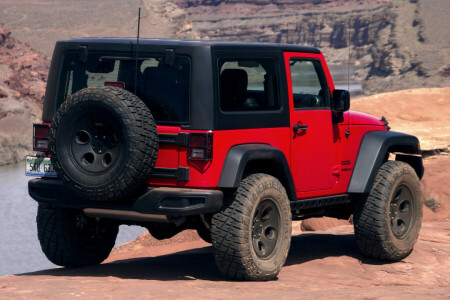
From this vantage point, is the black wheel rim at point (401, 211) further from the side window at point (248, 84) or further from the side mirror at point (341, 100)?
the side window at point (248, 84)

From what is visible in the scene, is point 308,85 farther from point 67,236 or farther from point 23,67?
point 23,67

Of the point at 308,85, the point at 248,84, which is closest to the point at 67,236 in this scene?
the point at 248,84

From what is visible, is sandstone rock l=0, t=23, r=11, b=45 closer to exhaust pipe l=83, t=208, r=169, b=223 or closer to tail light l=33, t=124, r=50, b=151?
tail light l=33, t=124, r=50, b=151

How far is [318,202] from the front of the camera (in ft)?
26.2

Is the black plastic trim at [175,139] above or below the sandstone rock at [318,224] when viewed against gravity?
above

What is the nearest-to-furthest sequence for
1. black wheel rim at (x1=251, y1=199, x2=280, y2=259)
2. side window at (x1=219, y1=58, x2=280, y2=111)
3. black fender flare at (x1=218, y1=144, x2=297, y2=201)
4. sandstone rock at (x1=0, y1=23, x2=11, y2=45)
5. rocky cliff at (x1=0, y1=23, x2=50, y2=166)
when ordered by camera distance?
black fender flare at (x1=218, y1=144, x2=297, y2=201), side window at (x1=219, y1=58, x2=280, y2=111), black wheel rim at (x1=251, y1=199, x2=280, y2=259), rocky cliff at (x1=0, y1=23, x2=50, y2=166), sandstone rock at (x1=0, y1=23, x2=11, y2=45)

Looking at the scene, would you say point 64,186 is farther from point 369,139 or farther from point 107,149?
point 369,139

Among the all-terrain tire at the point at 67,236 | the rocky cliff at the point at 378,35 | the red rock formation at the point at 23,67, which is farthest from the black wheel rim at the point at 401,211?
the red rock formation at the point at 23,67

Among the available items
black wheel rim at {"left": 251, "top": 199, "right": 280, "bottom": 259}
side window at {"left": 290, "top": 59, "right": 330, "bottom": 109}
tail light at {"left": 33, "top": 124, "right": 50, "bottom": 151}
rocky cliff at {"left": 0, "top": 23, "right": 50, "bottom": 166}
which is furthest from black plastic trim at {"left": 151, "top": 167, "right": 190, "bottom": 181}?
rocky cliff at {"left": 0, "top": 23, "right": 50, "bottom": 166}

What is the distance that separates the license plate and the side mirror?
111 inches

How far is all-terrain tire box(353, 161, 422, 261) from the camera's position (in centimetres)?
841

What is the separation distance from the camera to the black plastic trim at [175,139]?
6613 mm

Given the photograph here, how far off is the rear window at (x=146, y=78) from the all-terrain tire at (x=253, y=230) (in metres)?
0.85

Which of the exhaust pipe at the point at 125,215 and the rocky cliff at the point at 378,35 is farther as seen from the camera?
the rocky cliff at the point at 378,35
